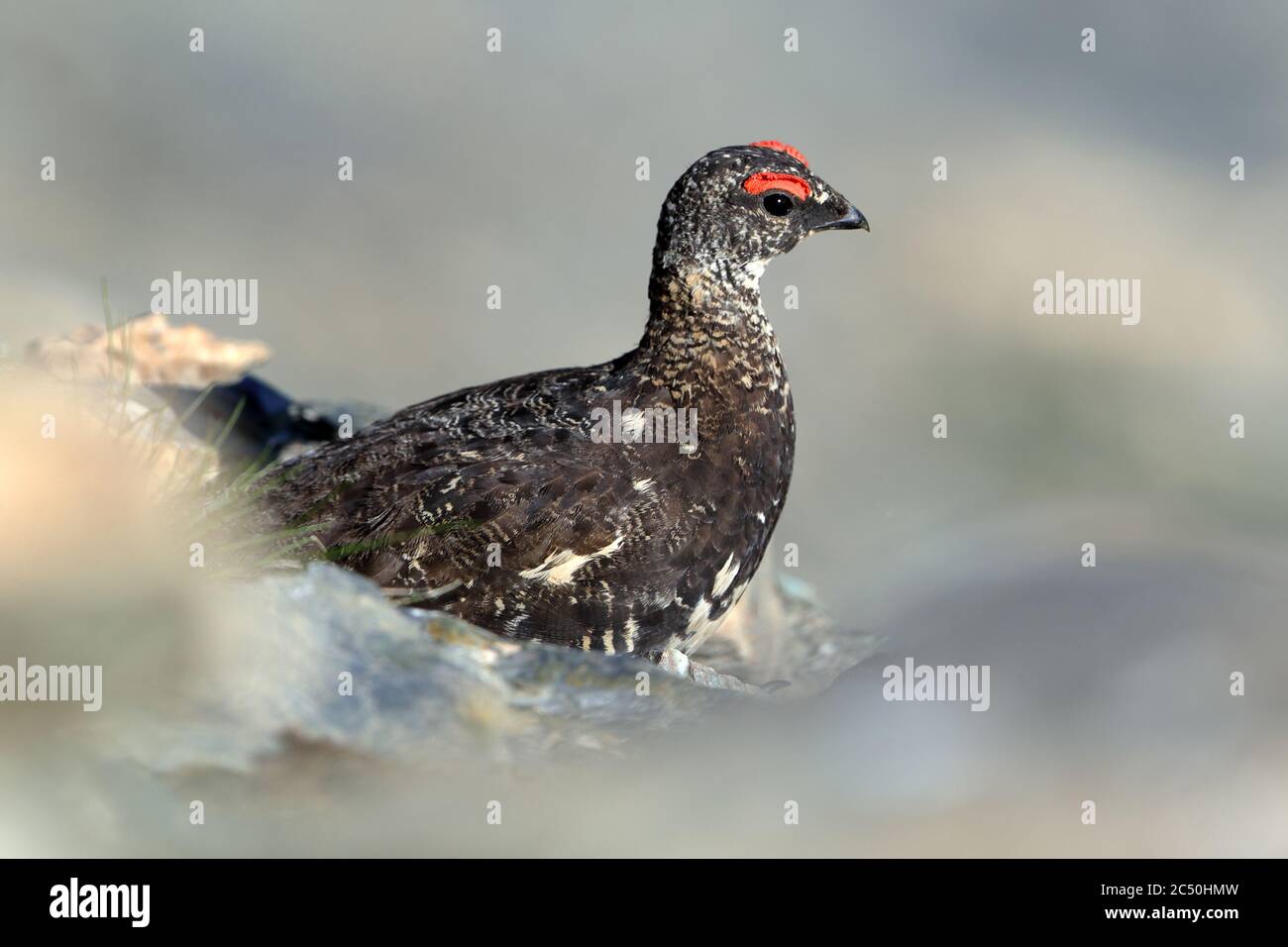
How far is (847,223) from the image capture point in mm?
8992

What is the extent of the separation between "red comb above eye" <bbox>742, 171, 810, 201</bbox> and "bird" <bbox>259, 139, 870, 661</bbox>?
0.04 ft

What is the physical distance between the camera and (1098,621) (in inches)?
343

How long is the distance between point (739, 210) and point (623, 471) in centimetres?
156

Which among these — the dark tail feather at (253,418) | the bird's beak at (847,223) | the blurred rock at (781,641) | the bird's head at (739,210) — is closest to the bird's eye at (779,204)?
the bird's head at (739,210)

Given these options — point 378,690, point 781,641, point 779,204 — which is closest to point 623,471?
point 779,204

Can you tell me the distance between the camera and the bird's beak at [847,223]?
8.91 metres

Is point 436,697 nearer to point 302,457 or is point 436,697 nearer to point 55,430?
point 55,430

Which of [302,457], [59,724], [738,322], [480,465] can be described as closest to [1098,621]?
[738,322]

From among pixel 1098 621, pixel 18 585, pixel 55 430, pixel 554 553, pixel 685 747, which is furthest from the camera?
pixel 1098 621

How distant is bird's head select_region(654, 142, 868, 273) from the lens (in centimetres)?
861

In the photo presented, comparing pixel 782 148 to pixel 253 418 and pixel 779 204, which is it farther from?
pixel 253 418

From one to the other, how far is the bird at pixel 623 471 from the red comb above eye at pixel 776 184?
1 centimetres

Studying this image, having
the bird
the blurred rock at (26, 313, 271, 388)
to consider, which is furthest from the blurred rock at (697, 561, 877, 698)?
the blurred rock at (26, 313, 271, 388)

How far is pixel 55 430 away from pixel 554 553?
2429 mm
